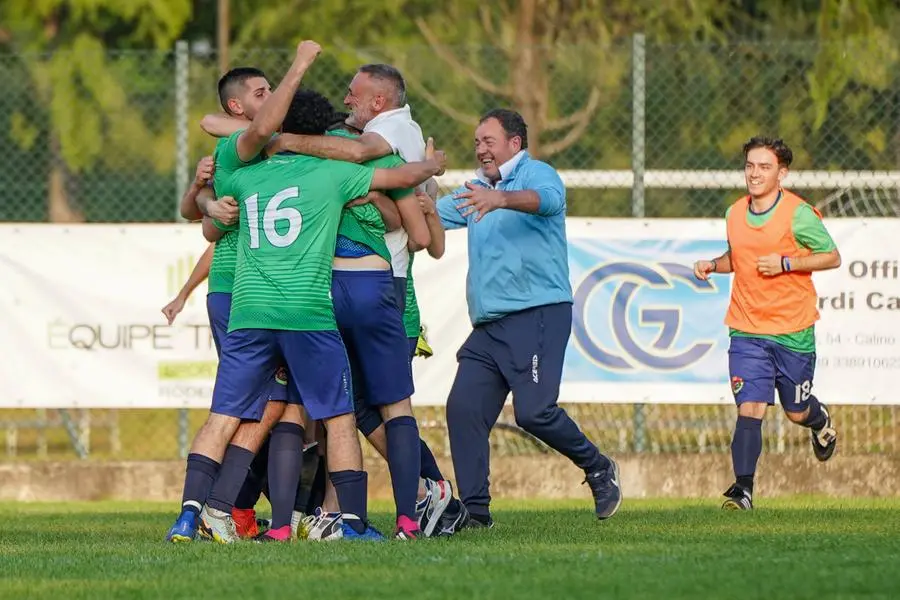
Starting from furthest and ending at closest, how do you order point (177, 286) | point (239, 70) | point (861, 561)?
point (177, 286) → point (239, 70) → point (861, 561)

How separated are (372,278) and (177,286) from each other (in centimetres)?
430

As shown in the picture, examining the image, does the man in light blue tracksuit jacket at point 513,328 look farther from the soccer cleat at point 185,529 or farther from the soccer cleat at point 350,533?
the soccer cleat at point 185,529

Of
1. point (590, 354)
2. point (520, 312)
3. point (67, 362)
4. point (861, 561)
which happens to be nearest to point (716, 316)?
point (590, 354)

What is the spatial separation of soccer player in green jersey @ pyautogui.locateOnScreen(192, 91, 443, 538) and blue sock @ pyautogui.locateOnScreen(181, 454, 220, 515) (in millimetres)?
71

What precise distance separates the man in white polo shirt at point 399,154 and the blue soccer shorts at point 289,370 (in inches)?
21.1

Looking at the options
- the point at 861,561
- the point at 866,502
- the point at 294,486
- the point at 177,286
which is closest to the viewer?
the point at 861,561

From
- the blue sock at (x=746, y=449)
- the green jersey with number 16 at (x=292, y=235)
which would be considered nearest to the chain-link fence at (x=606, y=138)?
the blue sock at (x=746, y=449)

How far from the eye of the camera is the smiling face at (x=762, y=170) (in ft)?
34.0

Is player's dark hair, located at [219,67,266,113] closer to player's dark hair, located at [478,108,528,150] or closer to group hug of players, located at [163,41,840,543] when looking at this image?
Answer: group hug of players, located at [163,41,840,543]

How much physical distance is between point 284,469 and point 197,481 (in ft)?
1.22

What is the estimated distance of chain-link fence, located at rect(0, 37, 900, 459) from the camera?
12.6 meters

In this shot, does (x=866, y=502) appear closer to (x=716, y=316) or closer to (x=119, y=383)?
(x=716, y=316)

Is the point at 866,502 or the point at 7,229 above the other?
the point at 7,229

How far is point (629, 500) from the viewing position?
473 inches
